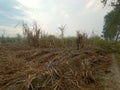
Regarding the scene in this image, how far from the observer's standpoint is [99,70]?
18.4 ft

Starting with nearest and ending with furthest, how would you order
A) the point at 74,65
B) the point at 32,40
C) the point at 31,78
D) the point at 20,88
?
1. the point at 20,88
2. the point at 31,78
3. the point at 74,65
4. the point at 32,40

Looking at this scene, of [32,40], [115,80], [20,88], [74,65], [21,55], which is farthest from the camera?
[32,40]

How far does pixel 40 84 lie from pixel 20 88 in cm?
41

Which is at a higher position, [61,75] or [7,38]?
[7,38]

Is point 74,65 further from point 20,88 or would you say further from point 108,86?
point 20,88

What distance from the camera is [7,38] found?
16.2 meters

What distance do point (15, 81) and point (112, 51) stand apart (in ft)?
26.8

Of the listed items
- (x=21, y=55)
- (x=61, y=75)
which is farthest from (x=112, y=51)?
(x=61, y=75)

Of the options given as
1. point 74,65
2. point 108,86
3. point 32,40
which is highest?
→ point 32,40

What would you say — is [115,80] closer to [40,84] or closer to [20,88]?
[40,84]

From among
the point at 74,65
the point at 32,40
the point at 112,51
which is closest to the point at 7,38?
the point at 32,40

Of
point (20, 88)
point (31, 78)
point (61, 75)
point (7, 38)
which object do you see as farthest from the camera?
point (7, 38)

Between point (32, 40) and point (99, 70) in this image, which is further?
point (32, 40)

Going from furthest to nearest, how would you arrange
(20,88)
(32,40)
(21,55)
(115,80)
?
(32,40) < (21,55) < (115,80) < (20,88)
